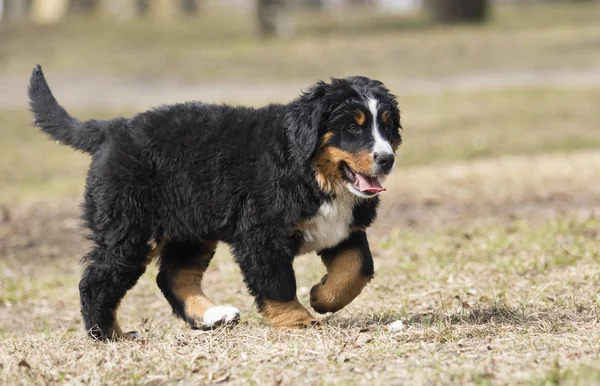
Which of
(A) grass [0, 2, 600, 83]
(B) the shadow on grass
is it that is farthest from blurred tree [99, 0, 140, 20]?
(B) the shadow on grass

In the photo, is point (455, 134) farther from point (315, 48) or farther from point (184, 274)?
point (184, 274)

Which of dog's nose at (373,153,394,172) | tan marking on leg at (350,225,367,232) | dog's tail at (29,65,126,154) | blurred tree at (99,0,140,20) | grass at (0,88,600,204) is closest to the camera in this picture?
dog's nose at (373,153,394,172)

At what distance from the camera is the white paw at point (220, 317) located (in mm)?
6562

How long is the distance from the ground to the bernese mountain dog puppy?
0.31m

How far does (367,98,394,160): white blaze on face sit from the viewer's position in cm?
595

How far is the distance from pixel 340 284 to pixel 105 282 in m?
1.52

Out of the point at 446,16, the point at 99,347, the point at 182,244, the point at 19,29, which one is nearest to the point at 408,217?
the point at 182,244

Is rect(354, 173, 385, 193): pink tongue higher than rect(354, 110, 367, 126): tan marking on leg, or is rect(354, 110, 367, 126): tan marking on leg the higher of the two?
rect(354, 110, 367, 126): tan marking on leg

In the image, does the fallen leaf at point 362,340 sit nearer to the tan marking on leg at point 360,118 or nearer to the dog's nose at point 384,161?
the dog's nose at point 384,161

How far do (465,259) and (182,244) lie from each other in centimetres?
300

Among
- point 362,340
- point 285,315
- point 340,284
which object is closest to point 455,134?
point 340,284

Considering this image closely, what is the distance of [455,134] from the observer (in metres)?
18.6

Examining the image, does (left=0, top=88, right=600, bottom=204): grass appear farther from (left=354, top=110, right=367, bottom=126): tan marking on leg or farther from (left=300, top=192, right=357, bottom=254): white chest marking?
(left=354, top=110, right=367, bottom=126): tan marking on leg

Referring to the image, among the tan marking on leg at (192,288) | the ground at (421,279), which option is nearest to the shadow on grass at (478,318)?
the ground at (421,279)
